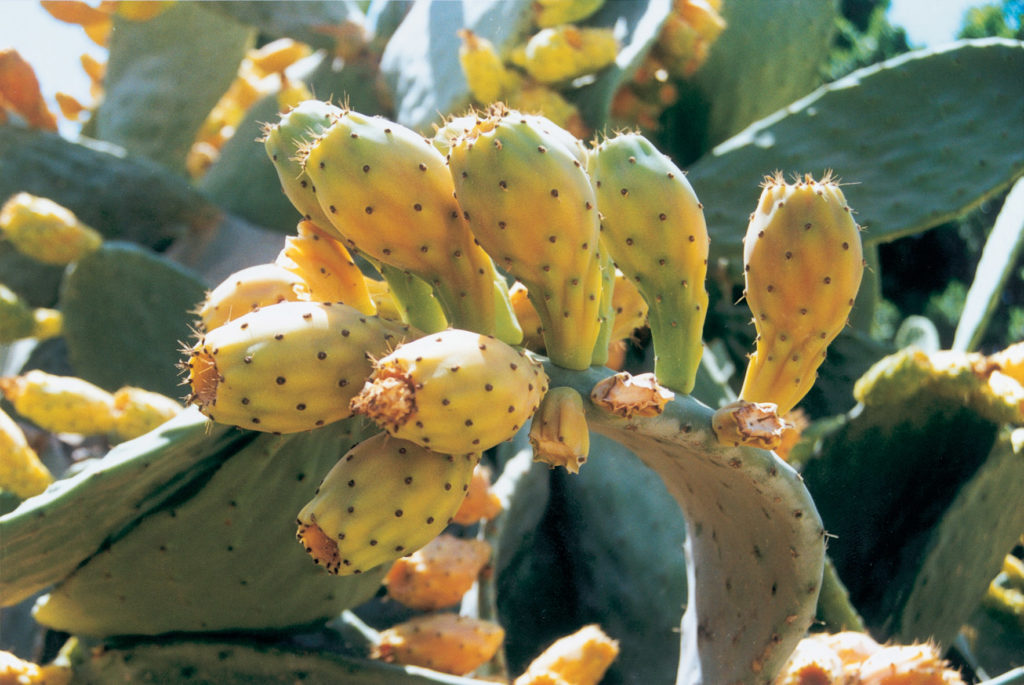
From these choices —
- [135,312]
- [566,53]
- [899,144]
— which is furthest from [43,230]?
[899,144]

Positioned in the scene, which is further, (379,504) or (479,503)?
(479,503)

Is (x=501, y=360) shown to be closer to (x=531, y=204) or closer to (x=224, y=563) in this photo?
(x=531, y=204)

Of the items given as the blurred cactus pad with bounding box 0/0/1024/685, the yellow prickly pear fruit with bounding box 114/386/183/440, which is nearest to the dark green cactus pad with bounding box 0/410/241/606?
the blurred cactus pad with bounding box 0/0/1024/685

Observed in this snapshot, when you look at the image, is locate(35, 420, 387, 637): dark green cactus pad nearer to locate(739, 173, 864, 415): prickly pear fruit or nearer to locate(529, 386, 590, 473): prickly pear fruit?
locate(529, 386, 590, 473): prickly pear fruit

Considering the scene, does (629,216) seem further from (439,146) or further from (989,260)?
(989,260)

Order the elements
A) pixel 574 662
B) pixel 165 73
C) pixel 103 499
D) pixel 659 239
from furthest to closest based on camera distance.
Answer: pixel 165 73, pixel 574 662, pixel 103 499, pixel 659 239

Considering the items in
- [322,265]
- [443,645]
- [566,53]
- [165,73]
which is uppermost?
[566,53]

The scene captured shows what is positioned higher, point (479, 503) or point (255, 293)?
point (255, 293)
